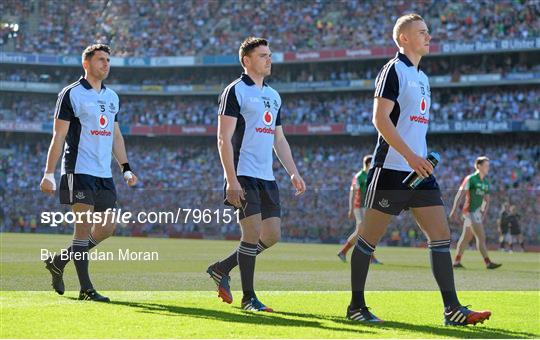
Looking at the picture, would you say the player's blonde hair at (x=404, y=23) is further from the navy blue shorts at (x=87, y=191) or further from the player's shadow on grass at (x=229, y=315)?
the navy blue shorts at (x=87, y=191)

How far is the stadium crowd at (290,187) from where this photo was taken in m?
30.0

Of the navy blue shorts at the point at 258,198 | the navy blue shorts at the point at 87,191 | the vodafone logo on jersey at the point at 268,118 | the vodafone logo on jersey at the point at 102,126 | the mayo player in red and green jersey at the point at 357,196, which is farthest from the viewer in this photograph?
the mayo player in red and green jersey at the point at 357,196

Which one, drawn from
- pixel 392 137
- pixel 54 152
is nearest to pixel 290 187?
pixel 54 152

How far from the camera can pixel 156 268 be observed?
52.9 feet

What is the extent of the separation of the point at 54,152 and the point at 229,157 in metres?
1.87

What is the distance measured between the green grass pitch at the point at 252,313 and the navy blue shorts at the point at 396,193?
969 millimetres

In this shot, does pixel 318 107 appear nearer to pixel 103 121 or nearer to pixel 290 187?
pixel 290 187

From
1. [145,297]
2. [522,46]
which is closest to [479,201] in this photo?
[145,297]

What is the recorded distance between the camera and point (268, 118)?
29.2 ft

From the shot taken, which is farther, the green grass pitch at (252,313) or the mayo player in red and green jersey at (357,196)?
the mayo player in red and green jersey at (357,196)

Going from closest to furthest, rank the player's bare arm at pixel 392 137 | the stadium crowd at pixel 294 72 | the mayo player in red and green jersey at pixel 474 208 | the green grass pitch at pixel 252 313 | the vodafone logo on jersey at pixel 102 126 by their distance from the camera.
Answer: the green grass pitch at pixel 252 313 < the player's bare arm at pixel 392 137 < the vodafone logo on jersey at pixel 102 126 < the mayo player in red and green jersey at pixel 474 208 < the stadium crowd at pixel 294 72

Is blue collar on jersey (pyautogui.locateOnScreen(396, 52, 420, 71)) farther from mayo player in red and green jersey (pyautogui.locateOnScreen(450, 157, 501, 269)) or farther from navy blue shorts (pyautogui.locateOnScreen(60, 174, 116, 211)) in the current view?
mayo player in red and green jersey (pyautogui.locateOnScreen(450, 157, 501, 269))

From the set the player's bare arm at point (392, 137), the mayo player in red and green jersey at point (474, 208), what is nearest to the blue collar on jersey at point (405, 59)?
the player's bare arm at point (392, 137)

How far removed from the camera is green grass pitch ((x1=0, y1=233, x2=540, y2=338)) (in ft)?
22.7
